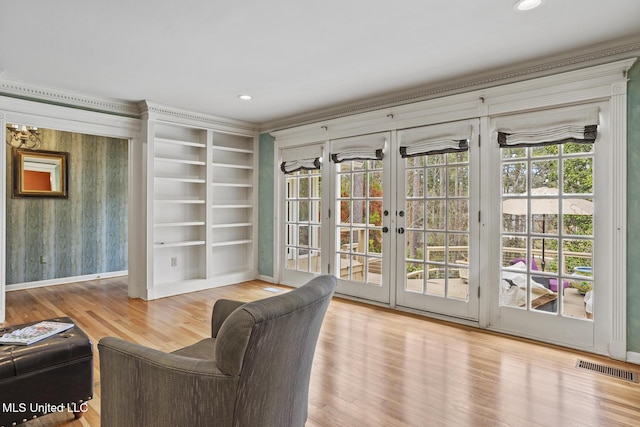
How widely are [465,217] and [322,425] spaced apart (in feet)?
8.35

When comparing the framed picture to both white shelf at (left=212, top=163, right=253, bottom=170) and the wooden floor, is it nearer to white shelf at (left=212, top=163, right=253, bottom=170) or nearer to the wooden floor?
the wooden floor

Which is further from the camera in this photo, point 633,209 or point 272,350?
point 633,209

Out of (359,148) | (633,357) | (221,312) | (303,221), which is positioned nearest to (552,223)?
(633,357)

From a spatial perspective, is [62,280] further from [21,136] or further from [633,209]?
[633,209]

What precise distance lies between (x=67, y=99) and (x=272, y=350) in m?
4.31

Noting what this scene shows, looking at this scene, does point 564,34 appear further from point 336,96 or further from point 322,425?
point 322,425

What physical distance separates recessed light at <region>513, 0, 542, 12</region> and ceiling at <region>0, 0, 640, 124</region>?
4cm

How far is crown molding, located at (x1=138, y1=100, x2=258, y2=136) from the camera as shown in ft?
15.1

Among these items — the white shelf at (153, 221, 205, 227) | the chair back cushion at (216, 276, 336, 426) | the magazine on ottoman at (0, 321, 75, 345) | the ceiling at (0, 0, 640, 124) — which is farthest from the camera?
the white shelf at (153, 221, 205, 227)

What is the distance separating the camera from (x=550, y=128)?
124 inches

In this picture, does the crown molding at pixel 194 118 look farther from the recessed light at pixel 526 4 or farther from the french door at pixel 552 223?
the recessed light at pixel 526 4

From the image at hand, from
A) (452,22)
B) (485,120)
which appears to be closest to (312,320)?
(452,22)

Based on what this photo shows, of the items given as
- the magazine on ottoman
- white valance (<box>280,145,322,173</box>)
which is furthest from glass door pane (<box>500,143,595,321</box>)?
the magazine on ottoman

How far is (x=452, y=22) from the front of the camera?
8.33 feet
